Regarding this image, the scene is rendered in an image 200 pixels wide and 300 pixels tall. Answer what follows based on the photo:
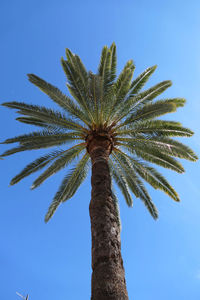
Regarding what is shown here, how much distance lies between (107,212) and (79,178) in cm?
514

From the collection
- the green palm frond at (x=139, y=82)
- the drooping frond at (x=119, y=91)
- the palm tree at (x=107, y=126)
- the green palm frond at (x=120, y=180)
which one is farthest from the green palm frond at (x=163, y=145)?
the green palm frond at (x=139, y=82)

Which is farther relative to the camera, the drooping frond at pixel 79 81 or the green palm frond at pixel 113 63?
the green palm frond at pixel 113 63

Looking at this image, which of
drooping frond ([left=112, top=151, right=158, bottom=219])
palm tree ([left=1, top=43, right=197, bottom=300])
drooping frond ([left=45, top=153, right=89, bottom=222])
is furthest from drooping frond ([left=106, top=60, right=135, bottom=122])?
drooping frond ([left=45, top=153, right=89, bottom=222])

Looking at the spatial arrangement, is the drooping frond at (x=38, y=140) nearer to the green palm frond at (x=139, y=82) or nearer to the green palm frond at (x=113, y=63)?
the green palm frond at (x=113, y=63)

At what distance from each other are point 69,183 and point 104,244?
5.64 m

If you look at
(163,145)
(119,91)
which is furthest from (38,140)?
(163,145)

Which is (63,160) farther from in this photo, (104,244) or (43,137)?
(104,244)

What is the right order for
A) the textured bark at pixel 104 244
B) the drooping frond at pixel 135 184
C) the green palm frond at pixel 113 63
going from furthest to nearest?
the drooping frond at pixel 135 184 < the green palm frond at pixel 113 63 < the textured bark at pixel 104 244

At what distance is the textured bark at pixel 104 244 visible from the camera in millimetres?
4518

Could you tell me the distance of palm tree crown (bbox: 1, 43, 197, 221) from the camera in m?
9.16

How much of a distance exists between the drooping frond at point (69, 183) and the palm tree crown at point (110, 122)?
1.44ft

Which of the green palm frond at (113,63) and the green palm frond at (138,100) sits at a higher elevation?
the green palm frond at (113,63)

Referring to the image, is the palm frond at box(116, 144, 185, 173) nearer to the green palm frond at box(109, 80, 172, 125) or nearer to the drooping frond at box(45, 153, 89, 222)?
the green palm frond at box(109, 80, 172, 125)

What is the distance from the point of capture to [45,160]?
33.3 feet
